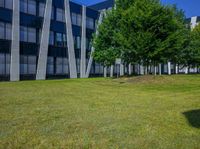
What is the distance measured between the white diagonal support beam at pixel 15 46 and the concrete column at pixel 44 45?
420 centimetres

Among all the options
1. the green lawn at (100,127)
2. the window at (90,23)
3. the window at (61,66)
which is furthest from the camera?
the window at (90,23)

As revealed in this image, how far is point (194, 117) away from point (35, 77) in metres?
37.4

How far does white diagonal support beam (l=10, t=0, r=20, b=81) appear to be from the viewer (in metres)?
41.5

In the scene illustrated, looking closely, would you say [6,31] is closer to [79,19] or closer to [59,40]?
[59,40]

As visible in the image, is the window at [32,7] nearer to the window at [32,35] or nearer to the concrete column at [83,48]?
the window at [32,35]

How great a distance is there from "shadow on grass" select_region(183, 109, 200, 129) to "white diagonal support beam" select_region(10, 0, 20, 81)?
33864 millimetres

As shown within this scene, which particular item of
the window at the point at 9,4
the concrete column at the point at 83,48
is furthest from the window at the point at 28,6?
the concrete column at the point at 83,48

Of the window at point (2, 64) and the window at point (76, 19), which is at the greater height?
the window at point (76, 19)

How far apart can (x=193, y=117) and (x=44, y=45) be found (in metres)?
38.5

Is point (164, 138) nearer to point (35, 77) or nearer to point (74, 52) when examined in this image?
point (35, 77)

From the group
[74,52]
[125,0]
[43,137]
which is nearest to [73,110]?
[43,137]

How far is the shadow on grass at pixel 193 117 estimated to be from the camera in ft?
29.6

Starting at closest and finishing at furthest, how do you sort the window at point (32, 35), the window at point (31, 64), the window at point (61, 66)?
the window at point (32, 35), the window at point (31, 64), the window at point (61, 66)

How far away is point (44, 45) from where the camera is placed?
46.5 metres
